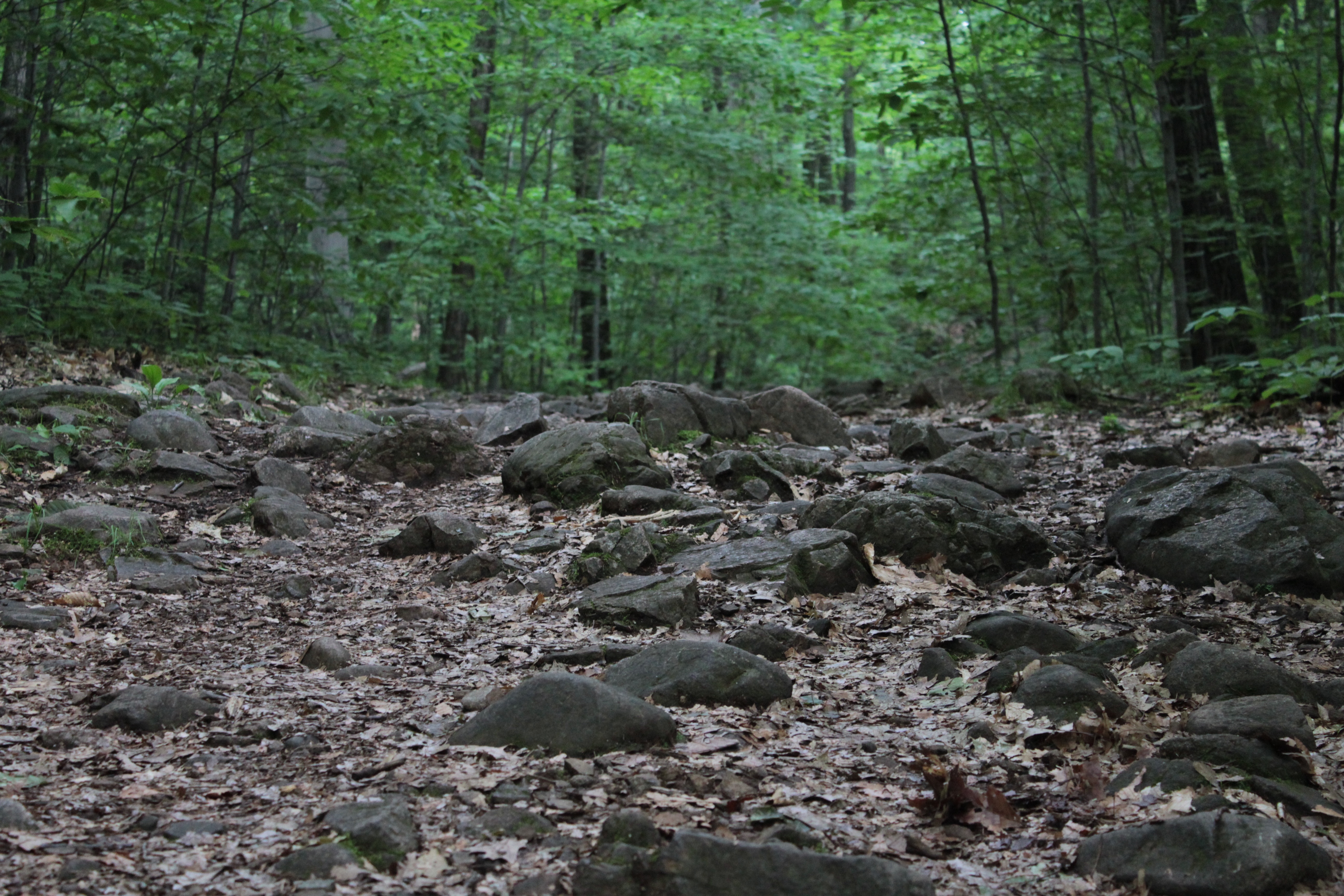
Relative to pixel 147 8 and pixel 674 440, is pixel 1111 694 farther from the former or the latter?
pixel 147 8

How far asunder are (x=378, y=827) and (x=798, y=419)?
244 inches

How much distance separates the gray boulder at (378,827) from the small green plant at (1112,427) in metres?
7.15

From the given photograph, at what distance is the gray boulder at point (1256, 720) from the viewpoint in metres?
3.05

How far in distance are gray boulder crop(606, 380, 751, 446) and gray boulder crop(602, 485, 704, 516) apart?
1.39 m

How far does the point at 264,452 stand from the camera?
7.30 m

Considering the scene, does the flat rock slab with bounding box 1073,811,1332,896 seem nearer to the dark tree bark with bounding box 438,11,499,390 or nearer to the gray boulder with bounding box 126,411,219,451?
the gray boulder with bounding box 126,411,219,451

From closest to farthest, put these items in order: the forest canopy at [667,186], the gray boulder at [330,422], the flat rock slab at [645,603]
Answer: the flat rock slab at [645,603]
the gray boulder at [330,422]
the forest canopy at [667,186]

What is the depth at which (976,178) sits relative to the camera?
11.0m

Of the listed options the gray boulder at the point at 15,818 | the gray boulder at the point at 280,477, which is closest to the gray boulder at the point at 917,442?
the gray boulder at the point at 280,477

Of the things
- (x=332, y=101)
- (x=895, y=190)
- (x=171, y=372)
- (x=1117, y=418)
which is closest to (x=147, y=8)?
(x=332, y=101)

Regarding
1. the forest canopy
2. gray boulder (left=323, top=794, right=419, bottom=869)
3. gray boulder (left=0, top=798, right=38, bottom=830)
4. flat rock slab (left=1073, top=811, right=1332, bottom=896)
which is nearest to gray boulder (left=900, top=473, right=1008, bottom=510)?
the forest canopy

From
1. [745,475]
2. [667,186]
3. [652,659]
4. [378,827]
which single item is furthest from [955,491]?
[667,186]

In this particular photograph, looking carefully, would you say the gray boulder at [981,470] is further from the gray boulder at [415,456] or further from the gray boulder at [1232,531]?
the gray boulder at [415,456]

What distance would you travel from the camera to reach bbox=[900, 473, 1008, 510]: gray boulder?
578cm
